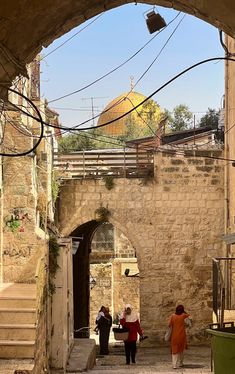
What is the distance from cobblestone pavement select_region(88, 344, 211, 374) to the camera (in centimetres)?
1177

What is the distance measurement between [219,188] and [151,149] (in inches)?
79.6

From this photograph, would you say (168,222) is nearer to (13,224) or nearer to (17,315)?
(13,224)

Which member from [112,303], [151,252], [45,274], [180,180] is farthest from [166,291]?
[112,303]

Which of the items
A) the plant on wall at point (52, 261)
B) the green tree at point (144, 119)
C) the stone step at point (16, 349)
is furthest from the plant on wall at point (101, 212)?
the green tree at point (144, 119)

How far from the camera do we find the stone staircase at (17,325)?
30.2 ft

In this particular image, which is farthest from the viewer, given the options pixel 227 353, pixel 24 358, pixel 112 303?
pixel 112 303

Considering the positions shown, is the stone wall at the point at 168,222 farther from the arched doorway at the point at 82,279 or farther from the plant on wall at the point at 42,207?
the plant on wall at the point at 42,207

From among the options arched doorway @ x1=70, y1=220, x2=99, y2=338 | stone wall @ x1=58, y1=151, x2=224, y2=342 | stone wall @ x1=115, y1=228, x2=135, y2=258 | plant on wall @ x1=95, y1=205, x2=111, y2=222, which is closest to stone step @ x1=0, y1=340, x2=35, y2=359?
stone wall @ x1=58, y1=151, x2=224, y2=342

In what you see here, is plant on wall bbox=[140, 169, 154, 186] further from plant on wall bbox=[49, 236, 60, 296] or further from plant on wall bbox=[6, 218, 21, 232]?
plant on wall bbox=[6, 218, 21, 232]

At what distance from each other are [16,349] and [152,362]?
18.2 ft

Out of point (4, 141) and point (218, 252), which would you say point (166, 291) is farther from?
point (4, 141)

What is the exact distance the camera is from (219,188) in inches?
675

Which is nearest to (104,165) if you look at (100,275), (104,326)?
(104,326)

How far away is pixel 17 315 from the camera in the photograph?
9.59 m
